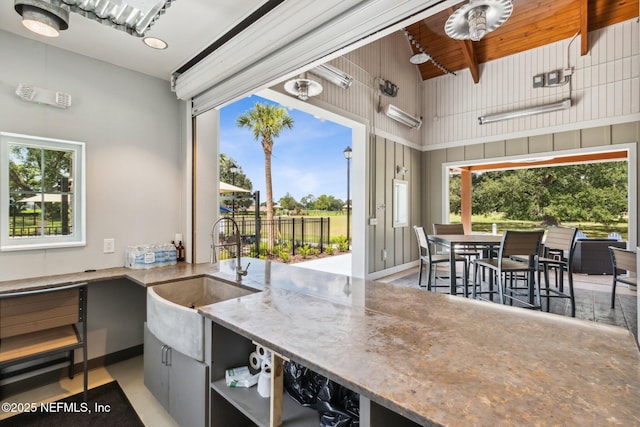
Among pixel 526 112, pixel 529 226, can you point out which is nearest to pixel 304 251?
pixel 526 112

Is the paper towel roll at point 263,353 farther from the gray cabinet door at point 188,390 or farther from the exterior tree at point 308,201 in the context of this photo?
the exterior tree at point 308,201

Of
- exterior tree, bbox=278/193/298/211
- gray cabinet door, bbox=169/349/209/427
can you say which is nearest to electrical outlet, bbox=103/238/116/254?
gray cabinet door, bbox=169/349/209/427

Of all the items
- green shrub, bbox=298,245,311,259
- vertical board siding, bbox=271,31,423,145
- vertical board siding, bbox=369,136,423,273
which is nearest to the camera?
vertical board siding, bbox=271,31,423,145

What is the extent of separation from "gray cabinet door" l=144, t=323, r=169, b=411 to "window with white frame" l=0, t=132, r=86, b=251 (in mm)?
1144

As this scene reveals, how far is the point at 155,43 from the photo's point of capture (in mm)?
2260

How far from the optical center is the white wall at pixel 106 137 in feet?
7.29

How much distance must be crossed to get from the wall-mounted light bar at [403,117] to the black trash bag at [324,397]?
17.5 ft

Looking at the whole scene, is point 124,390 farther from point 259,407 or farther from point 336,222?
point 336,222

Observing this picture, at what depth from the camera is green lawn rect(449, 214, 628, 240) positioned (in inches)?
449

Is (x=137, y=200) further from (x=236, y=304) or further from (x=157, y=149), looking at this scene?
(x=236, y=304)

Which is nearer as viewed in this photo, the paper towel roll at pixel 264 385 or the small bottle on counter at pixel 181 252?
the paper towel roll at pixel 264 385

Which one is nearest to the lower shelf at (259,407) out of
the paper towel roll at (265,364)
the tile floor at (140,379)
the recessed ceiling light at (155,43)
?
the paper towel roll at (265,364)

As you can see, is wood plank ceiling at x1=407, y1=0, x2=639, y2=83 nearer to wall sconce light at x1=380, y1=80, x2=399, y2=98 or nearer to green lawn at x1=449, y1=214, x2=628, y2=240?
wall sconce light at x1=380, y1=80, x2=399, y2=98

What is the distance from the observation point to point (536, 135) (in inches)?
232
